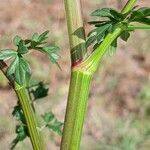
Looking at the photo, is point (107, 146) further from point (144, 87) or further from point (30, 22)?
point (30, 22)

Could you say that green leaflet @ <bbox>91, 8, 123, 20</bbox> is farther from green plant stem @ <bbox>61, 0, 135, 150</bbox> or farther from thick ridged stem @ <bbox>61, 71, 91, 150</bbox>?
thick ridged stem @ <bbox>61, 71, 91, 150</bbox>

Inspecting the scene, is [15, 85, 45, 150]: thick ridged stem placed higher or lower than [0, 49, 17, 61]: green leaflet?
lower

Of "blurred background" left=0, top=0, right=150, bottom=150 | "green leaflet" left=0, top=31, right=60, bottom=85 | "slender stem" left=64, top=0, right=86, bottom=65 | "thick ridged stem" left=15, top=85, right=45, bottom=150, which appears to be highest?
"slender stem" left=64, top=0, right=86, bottom=65

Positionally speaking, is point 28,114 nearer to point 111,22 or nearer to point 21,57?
point 21,57

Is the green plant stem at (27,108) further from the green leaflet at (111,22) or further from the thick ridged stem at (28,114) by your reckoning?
the green leaflet at (111,22)

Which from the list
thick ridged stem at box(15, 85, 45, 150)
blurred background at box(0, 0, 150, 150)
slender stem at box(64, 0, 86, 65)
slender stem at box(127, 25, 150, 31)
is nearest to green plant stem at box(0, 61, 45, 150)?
thick ridged stem at box(15, 85, 45, 150)

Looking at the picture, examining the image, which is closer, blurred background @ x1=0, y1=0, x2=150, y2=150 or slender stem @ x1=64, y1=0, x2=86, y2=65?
slender stem @ x1=64, y1=0, x2=86, y2=65

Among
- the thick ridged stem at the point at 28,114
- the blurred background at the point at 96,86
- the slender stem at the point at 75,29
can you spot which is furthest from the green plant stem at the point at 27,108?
the blurred background at the point at 96,86
